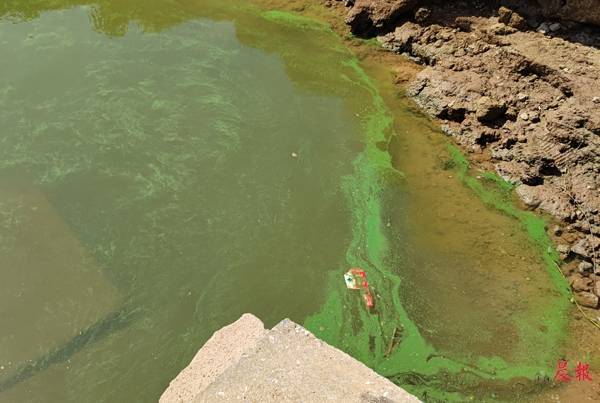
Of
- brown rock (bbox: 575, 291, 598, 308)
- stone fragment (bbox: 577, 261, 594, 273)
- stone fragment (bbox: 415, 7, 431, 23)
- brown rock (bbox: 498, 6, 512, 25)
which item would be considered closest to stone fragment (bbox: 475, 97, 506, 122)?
brown rock (bbox: 498, 6, 512, 25)

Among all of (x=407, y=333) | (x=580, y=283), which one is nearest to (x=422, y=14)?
(x=580, y=283)

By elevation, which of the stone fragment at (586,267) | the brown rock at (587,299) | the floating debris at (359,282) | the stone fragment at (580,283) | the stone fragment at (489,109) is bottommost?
the brown rock at (587,299)

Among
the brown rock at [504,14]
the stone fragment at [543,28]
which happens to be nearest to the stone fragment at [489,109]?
the stone fragment at [543,28]

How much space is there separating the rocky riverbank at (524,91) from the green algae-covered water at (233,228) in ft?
1.28

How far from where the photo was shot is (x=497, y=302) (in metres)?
5.48

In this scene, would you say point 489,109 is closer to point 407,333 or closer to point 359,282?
point 359,282

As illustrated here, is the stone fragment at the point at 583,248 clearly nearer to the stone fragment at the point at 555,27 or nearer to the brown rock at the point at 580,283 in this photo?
the brown rock at the point at 580,283

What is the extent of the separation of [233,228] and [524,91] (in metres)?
4.65

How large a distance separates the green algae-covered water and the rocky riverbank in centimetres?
39

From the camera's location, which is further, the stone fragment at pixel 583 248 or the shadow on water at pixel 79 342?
the stone fragment at pixel 583 248

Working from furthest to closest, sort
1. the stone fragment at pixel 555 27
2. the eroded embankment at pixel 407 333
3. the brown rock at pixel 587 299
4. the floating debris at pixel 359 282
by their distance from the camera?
the stone fragment at pixel 555 27 < the brown rock at pixel 587 299 < the floating debris at pixel 359 282 < the eroded embankment at pixel 407 333

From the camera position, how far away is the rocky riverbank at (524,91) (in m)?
6.25

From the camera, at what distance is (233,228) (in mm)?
5895

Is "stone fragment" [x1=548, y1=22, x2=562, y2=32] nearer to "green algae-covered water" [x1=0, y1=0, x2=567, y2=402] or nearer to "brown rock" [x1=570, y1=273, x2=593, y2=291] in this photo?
"green algae-covered water" [x1=0, y1=0, x2=567, y2=402]
